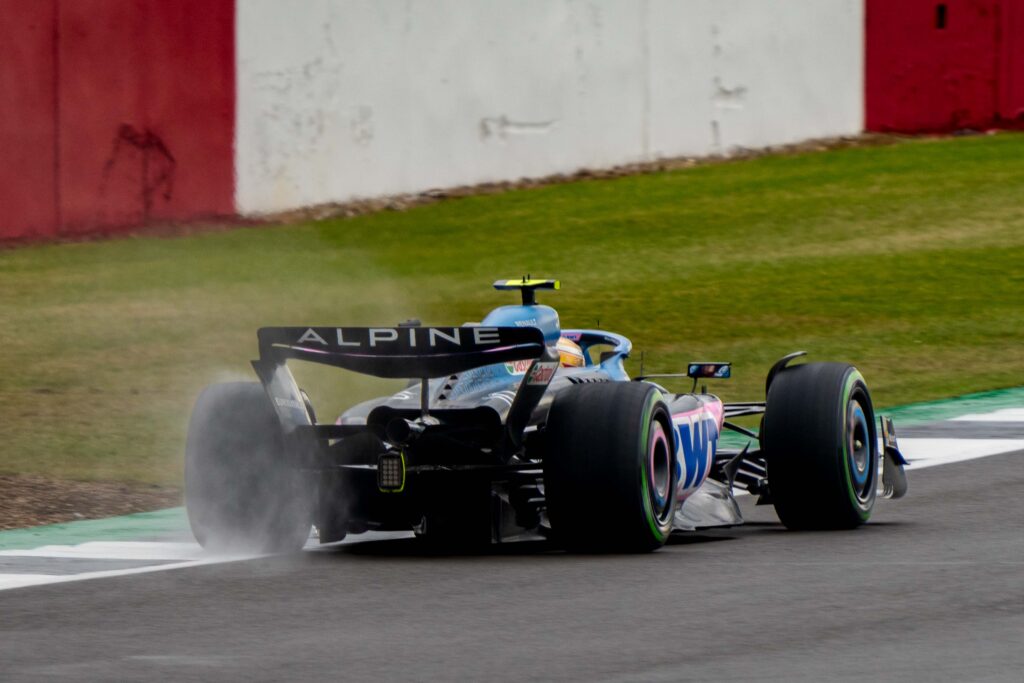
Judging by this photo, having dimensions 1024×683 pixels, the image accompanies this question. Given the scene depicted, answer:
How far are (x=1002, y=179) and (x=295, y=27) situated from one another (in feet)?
30.4

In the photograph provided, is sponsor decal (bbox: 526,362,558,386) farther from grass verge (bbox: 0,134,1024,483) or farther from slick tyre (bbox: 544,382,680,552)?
grass verge (bbox: 0,134,1024,483)

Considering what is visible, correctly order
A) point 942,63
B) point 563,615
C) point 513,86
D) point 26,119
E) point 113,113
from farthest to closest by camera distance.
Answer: point 942,63
point 513,86
point 113,113
point 26,119
point 563,615

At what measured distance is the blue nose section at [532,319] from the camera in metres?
9.29

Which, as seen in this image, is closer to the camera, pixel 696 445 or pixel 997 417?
pixel 696 445

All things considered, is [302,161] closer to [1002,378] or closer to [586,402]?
[1002,378]

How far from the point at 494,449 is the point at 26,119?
15.2m

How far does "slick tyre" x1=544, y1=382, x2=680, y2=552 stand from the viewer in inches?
330

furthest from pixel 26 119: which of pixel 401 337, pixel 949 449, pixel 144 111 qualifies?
pixel 401 337

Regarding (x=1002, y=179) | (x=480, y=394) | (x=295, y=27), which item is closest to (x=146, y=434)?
(x=480, y=394)

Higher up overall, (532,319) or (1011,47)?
(1011,47)

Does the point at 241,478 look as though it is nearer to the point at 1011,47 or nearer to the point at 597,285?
the point at 597,285

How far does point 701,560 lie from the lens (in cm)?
862

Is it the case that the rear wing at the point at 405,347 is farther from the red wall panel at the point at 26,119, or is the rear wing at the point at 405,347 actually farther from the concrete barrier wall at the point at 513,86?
the concrete barrier wall at the point at 513,86

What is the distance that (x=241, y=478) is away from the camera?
29.8ft
